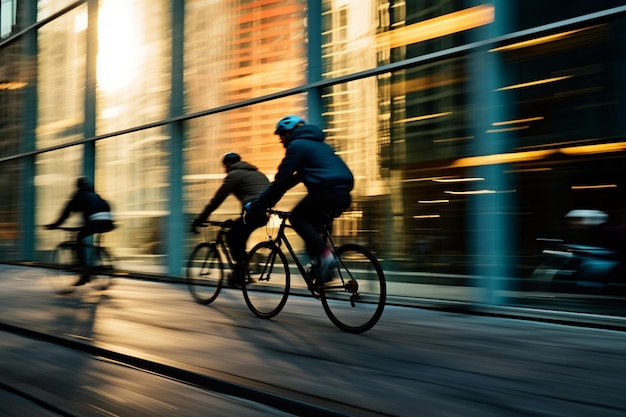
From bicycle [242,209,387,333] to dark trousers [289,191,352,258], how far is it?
0.10 metres

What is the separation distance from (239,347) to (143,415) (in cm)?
173

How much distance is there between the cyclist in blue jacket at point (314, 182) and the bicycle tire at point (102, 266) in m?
3.98

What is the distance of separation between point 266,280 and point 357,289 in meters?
1.37

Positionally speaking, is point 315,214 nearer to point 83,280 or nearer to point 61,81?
point 83,280

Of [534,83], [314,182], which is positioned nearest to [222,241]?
[314,182]

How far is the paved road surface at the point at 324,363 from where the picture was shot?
3.68 m

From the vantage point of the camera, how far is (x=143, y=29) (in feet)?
41.1

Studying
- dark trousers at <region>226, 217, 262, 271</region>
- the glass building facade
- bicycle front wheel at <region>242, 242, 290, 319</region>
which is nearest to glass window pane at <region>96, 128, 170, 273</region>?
the glass building facade

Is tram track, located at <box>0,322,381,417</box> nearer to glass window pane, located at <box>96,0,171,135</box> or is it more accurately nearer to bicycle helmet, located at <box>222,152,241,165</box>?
bicycle helmet, located at <box>222,152,241,165</box>

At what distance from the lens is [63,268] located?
9461mm

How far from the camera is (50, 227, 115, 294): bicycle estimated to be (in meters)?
9.11

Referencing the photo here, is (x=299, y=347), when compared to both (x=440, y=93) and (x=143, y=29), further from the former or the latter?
(x=143, y=29)

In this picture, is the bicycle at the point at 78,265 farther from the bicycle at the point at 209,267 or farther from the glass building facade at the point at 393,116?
the glass building facade at the point at 393,116

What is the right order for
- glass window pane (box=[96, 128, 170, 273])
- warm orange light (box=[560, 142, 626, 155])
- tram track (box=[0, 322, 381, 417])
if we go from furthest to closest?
1. glass window pane (box=[96, 128, 170, 273])
2. warm orange light (box=[560, 142, 626, 155])
3. tram track (box=[0, 322, 381, 417])
